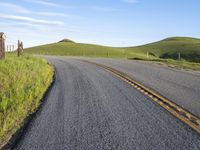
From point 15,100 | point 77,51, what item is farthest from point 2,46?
point 77,51

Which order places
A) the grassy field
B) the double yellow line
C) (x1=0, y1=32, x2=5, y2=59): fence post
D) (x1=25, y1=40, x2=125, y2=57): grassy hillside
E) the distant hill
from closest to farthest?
the double yellow line
the grassy field
(x1=0, y1=32, x2=5, y2=59): fence post
(x1=25, y1=40, x2=125, y2=57): grassy hillside
the distant hill

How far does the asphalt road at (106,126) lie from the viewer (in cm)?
586

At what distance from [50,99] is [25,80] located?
3.93 metres

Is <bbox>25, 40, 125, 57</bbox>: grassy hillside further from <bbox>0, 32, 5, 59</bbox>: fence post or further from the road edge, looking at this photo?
the road edge

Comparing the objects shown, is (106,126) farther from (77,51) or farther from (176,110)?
(77,51)

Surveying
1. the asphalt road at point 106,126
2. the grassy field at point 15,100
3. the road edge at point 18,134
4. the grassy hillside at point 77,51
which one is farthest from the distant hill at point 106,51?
the road edge at point 18,134

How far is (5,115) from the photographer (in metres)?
8.08


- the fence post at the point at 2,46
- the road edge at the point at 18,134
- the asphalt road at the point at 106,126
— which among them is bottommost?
the road edge at the point at 18,134

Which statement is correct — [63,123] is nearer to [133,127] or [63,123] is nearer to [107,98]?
[133,127]

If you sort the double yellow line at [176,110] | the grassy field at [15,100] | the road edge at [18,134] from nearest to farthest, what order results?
the road edge at [18,134], the double yellow line at [176,110], the grassy field at [15,100]

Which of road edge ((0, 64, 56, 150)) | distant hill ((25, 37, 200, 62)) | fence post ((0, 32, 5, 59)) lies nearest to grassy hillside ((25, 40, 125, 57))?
distant hill ((25, 37, 200, 62))

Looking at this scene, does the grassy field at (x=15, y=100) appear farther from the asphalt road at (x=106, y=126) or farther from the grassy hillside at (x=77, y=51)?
the grassy hillside at (x=77, y=51)

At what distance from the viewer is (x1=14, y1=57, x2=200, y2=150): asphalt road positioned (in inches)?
231

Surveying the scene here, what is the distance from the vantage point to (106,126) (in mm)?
7043
